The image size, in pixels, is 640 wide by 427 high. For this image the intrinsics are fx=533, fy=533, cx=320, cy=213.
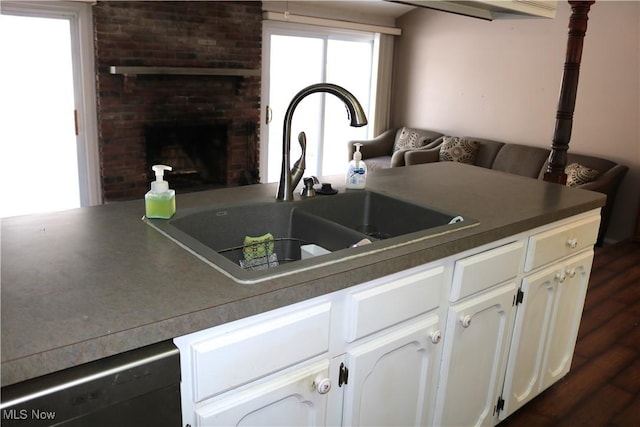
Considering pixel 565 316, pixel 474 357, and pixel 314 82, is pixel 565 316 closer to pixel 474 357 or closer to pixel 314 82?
pixel 474 357

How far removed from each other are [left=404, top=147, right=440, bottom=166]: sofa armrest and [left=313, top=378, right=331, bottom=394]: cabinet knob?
436 centimetres

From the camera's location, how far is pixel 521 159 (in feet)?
17.0

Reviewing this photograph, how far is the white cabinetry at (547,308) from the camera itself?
188 centimetres

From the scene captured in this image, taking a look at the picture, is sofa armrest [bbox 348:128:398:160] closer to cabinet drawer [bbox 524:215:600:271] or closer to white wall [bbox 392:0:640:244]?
white wall [bbox 392:0:640:244]

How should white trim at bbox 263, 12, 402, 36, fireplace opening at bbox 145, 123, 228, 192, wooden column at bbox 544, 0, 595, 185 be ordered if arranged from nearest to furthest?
wooden column at bbox 544, 0, 595, 185 → fireplace opening at bbox 145, 123, 228, 192 → white trim at bbox 263, 12, 402, 36

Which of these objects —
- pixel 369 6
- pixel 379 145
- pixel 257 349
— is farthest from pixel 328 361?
pixel 369 6

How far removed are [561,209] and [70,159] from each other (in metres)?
4.03

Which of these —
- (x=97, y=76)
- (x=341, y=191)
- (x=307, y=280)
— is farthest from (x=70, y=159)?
(x=307, y=280)

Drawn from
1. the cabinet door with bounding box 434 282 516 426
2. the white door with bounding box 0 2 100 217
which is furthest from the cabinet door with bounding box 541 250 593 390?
the white door with bounding box 0 2 100 217

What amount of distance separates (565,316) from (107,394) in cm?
185

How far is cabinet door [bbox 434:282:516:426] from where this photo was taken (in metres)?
1.63

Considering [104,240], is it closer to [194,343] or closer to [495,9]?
[194,343]

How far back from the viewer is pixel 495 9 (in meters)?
2.07

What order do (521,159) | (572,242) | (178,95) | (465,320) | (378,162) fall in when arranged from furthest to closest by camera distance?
(378,162) < (521,159) < (178,95) < (572,242) < (465,320)
